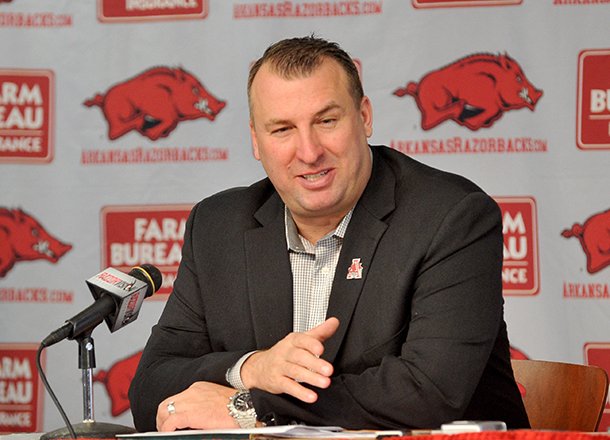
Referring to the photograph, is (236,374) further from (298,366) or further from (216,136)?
(216,136)

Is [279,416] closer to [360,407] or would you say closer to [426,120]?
[360,407]

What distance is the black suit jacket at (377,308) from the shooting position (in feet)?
7.54

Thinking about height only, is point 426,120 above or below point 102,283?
above

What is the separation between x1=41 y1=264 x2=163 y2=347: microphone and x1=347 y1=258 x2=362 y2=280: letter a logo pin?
51cm

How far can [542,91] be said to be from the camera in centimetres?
402

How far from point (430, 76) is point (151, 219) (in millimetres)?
1261

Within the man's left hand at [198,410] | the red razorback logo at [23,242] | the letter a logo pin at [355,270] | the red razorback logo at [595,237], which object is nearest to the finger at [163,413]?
the man's left hand at [198,410]

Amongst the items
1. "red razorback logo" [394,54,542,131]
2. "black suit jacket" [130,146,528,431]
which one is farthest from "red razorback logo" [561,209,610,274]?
"black suit jacket" [130,146,528,431]

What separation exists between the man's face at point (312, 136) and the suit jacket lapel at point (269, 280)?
0.13 m

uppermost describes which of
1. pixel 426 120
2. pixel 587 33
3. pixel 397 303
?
pixel 587 33

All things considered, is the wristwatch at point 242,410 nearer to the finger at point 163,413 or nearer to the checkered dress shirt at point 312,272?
the finger at point 163,413

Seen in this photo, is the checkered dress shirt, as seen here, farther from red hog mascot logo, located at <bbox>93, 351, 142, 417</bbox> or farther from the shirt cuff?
red hog mascot logo, located at <bbox>93, 351, 142, 417</bbox>

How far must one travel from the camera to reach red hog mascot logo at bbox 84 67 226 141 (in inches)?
167

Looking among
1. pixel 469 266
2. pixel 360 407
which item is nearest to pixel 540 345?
pixel 469 266
